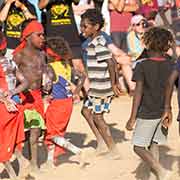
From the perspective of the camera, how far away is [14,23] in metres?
9.98

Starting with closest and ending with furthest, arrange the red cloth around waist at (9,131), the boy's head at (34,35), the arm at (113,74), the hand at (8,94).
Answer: the hand at (8,94)
the red cloth around waist at (9,131)
the boy's head at (34,35)
the arm at (113,74)

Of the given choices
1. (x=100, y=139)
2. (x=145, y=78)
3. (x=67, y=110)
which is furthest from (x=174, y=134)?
(x=145, y=78)

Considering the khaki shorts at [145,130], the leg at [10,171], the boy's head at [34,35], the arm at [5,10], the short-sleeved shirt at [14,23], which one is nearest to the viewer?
the khaki shorts at [145,130]

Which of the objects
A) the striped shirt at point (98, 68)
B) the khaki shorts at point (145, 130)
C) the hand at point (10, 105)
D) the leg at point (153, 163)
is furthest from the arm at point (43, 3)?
the leg at point (153, 163)

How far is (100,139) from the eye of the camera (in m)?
8.50

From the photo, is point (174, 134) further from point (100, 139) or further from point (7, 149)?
point (7, 149)

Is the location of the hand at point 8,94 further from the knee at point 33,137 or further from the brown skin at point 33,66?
the knee at point 33,137

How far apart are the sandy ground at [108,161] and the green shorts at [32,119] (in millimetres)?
514

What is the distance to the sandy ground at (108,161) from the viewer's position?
742 cm

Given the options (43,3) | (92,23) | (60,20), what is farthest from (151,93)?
(60,20)

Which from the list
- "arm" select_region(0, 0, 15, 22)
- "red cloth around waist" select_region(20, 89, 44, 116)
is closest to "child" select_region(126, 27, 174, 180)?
"red cloth around waist" select_region(20, 89, 44, 116)

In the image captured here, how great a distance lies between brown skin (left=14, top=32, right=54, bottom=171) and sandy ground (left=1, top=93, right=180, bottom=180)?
1.12 feet

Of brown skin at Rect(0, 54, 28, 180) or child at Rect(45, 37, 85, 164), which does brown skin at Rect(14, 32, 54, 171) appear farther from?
brown skin at Rect(0, 54, 28, 180)

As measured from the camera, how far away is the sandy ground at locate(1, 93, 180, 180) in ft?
24.3
